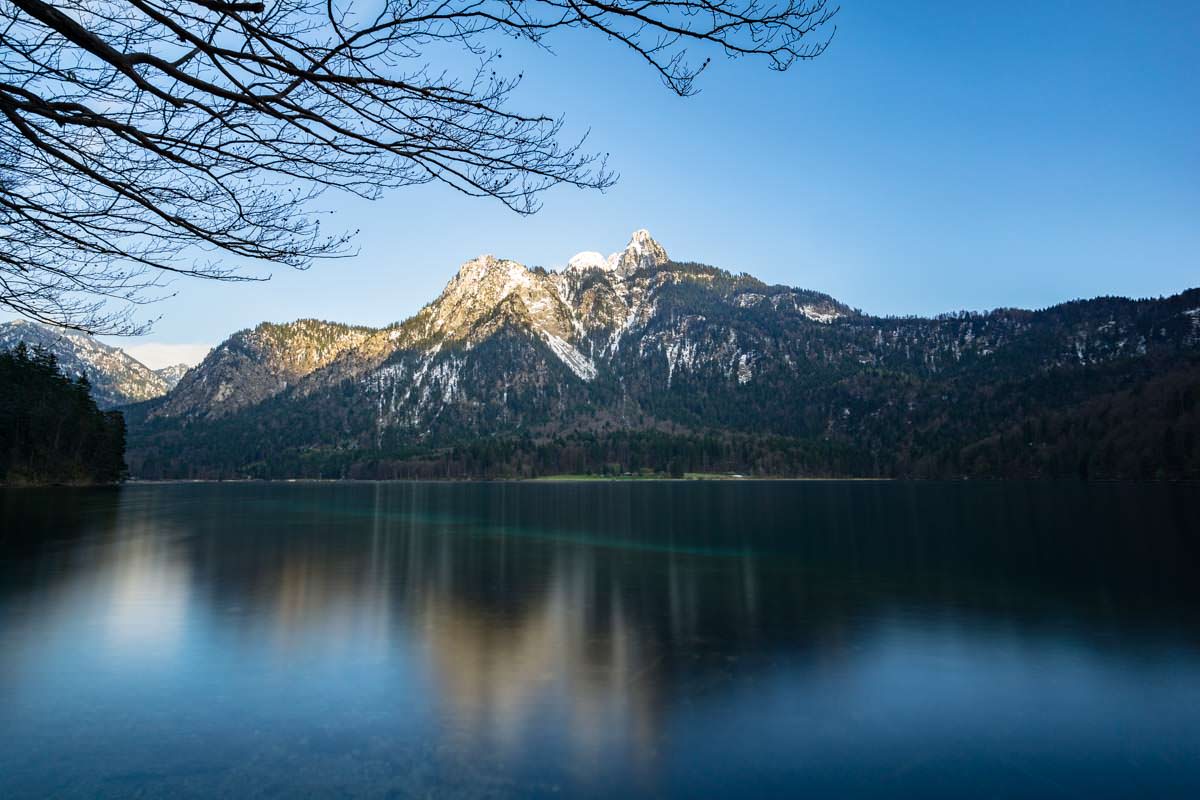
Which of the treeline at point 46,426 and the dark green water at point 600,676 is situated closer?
the dark green water at point 600,676

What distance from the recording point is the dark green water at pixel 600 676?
30.0 feet

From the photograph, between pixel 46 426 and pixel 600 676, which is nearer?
pixel 600 676

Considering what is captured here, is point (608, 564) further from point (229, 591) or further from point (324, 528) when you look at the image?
point (324, 528)

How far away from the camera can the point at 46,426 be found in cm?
8519

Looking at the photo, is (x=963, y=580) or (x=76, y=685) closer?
(x=76, y=685)

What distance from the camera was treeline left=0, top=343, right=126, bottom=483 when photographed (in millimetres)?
79475

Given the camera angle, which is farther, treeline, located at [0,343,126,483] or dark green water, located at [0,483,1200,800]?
treeline, located at [0,343,126,483]

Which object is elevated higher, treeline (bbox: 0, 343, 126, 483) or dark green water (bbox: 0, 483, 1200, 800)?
treeline (bbox: 0, 343, 126, 483)

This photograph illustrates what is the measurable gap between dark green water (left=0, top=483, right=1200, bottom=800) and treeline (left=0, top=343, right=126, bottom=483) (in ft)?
216

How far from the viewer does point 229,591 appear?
23.0 meters

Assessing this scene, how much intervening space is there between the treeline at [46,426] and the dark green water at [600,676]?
65976mm

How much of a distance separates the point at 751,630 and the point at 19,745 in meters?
14.9

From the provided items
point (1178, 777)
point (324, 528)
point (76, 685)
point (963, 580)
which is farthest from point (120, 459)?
point (1178, 777)

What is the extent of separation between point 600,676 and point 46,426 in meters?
101
